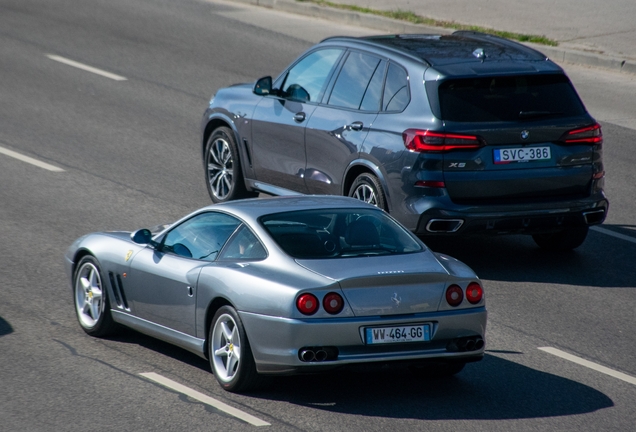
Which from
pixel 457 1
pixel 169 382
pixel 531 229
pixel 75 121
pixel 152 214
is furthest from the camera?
pixel 457 1

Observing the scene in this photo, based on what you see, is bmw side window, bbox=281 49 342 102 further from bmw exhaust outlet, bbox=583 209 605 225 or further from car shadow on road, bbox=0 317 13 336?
car shadow on road, bbox=0 317 13 336

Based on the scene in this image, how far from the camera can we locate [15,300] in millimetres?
9297

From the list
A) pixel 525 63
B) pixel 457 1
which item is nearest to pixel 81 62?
pixel 457 1

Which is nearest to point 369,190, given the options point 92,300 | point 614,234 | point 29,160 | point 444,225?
point 444,225

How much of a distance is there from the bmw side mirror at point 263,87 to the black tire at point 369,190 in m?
1.79

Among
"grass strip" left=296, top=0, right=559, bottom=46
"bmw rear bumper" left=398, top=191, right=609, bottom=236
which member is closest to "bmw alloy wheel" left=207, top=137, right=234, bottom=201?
"bmw rear bumper" left=398, top=191, right=609, bottom=236

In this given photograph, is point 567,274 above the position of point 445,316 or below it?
below

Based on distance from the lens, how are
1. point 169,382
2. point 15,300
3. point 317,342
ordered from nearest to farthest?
1. point 317,342
2. point 169,382
3. point 15,300

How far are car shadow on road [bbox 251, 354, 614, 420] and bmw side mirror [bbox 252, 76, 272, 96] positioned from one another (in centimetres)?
480

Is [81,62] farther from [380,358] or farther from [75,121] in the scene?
[380,358]

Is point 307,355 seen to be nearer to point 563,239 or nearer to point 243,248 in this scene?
point 243,248

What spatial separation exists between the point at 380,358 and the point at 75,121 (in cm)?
1006

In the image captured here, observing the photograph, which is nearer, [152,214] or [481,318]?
[481,318]

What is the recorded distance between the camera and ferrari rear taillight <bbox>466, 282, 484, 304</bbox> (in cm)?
734
